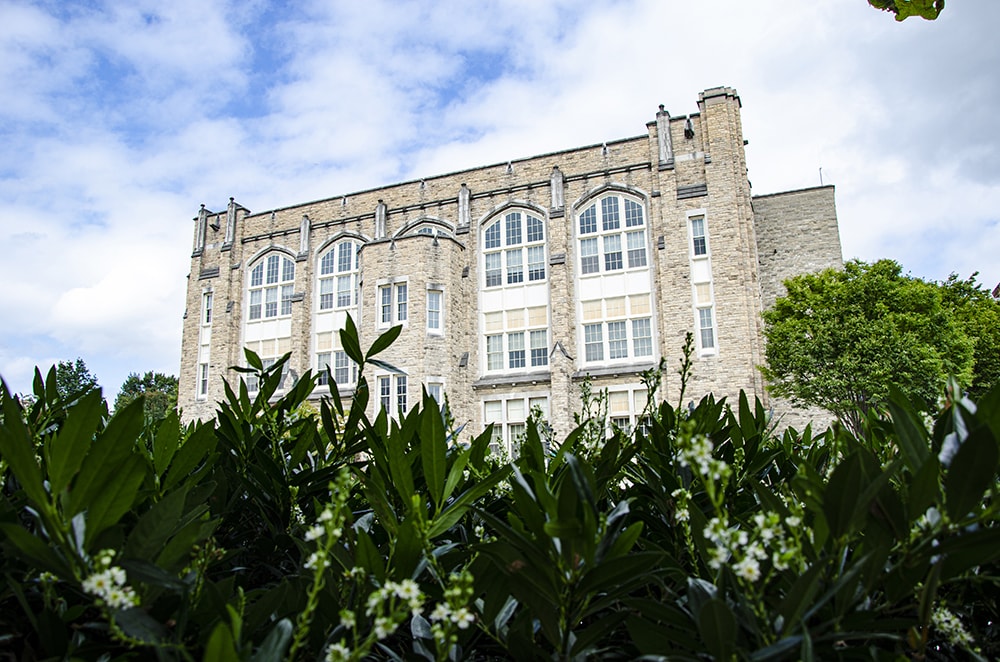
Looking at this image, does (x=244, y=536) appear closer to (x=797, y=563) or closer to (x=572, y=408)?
(x=797, y=563)

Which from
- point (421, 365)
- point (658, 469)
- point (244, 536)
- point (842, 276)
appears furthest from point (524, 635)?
point (421, 365)

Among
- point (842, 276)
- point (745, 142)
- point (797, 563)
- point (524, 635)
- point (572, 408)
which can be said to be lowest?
point (524, 635)

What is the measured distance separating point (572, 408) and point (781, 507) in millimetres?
24740

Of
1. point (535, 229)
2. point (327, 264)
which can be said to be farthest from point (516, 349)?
point (327, 264)

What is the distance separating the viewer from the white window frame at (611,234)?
26469 mm

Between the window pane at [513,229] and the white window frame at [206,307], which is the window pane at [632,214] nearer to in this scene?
the window pane at [513,229]

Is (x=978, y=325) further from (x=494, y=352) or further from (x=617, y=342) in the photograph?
(x=494, y=352)

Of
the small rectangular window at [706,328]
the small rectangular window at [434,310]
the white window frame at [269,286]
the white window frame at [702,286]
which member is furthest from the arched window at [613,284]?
the white window frame at [269,286]

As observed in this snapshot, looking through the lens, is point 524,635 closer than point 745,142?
Yes

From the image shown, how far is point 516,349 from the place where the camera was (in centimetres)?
2747

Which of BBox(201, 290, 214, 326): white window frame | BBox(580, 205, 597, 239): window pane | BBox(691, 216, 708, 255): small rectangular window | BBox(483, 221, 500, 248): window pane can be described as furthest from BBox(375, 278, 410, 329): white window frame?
BBox(691, 216, 708, 255): small rectangular window

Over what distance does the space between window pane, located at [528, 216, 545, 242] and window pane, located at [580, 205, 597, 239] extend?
1686mm

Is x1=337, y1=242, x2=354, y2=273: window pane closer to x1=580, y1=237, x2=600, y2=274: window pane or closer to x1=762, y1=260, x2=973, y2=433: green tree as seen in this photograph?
x1=580, y1=237, x2=600, y2=274: window pane

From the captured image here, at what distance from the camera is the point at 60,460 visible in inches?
30.5
